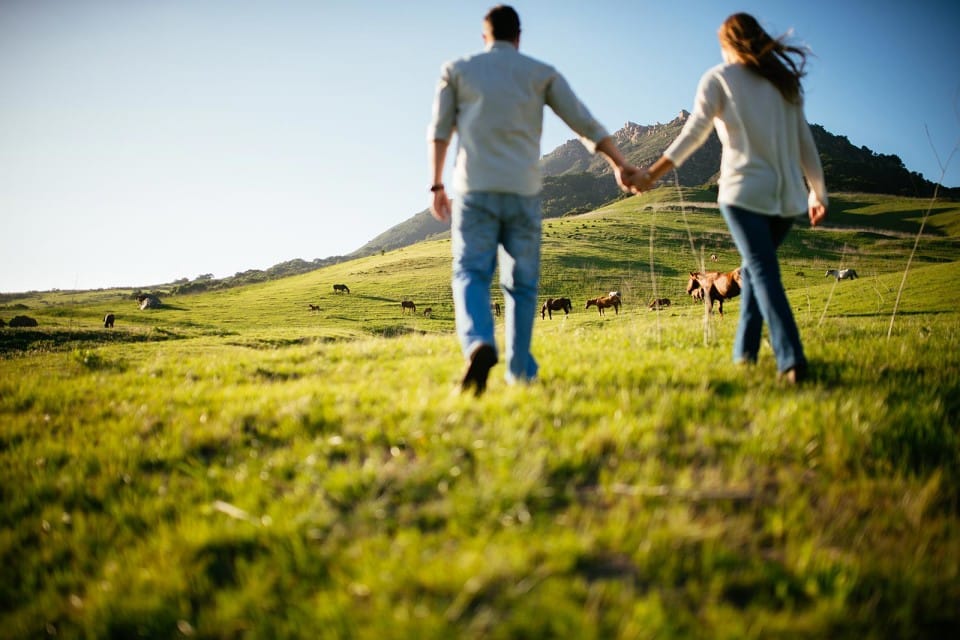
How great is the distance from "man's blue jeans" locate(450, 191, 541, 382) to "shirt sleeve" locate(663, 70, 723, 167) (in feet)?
4.77

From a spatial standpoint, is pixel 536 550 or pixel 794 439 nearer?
pixel 536 550

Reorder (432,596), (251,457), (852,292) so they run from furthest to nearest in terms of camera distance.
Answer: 1. (852,292)
2. (251,457)
3. (432,596)

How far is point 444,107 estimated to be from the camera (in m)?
3.93

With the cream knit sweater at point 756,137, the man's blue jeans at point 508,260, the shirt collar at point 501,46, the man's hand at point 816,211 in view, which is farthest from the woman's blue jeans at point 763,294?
the shirt collar at point 501,46

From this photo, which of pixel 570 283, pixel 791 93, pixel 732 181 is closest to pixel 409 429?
pixel 732 181

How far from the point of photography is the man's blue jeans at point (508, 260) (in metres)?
3.75

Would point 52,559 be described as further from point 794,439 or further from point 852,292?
point 852,292

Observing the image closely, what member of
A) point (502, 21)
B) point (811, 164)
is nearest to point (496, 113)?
point (502, 21)

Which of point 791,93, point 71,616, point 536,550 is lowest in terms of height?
point 71,616

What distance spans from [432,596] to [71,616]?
1.28 m

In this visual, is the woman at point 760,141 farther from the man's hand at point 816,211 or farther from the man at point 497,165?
the man at point 497,165

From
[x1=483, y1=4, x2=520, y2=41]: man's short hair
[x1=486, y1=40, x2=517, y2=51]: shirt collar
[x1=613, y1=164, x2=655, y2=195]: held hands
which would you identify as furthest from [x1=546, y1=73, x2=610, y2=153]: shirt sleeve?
[x1=613, y1=164, x2=655, y2=195]: held hands

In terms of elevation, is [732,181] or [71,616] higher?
[732,181]

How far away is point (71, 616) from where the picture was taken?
1606 millimetres
